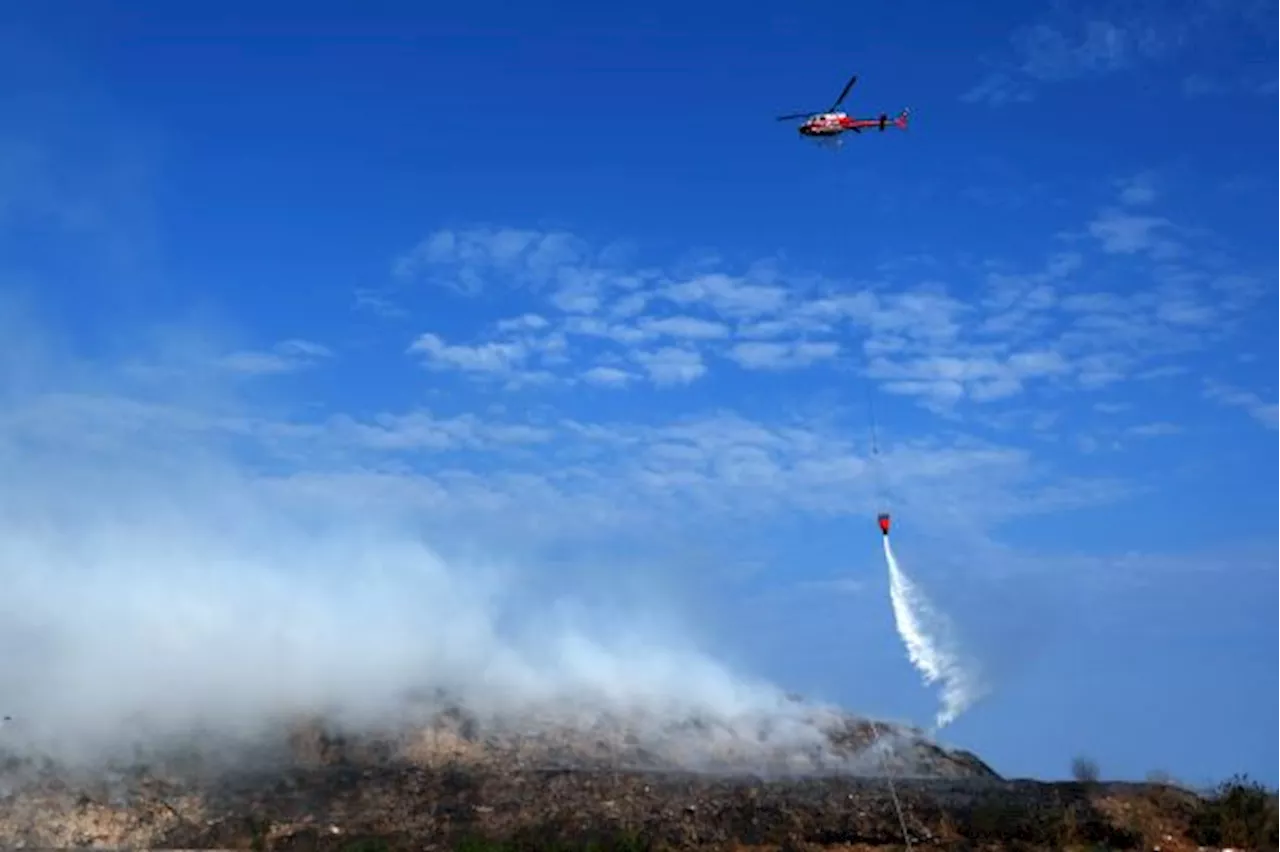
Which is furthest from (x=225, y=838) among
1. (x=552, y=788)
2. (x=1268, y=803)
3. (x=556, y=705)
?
(x=1268, y=803)

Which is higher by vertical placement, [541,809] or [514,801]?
[514,801]

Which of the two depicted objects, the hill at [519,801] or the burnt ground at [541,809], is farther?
the hill at [519,801]

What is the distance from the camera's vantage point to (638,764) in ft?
180

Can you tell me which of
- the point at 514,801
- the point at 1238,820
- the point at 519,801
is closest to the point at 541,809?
the point at 519,801

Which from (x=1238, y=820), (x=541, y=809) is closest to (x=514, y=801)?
(x=541, y=809)

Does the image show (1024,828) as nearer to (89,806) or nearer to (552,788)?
(552,788)

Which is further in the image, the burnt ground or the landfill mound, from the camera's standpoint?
the landfill mound

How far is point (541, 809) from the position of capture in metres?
45.4

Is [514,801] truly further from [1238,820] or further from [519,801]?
[1238,820]

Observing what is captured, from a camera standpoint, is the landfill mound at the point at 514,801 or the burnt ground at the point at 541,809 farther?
the landfill mound at the point at 514,801

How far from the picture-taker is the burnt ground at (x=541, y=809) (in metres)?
42.0

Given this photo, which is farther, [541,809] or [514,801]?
[514,801]

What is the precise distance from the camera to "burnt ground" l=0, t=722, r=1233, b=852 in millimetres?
41969

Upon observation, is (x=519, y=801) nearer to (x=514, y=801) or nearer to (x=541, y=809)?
(x=514, y=801)
